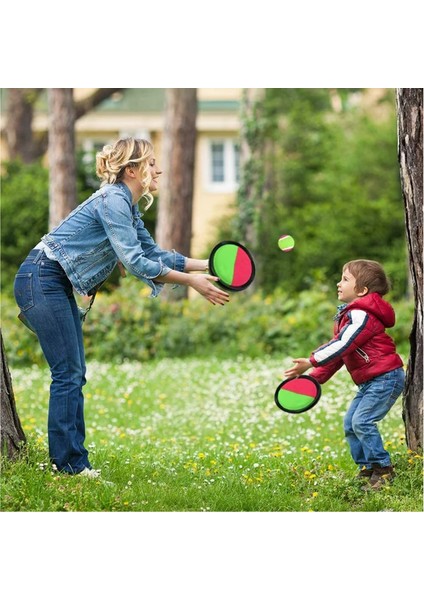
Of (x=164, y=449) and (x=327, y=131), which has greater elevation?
(x=327, y=131)

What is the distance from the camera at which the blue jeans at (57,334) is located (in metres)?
5.06

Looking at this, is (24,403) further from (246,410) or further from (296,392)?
(296,392)

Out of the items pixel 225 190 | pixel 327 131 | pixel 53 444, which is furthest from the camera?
pixel 225 190

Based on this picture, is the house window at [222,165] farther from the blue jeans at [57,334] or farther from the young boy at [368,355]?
the blue jeans at [57,334]

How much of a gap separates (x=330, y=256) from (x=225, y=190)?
19.5ft

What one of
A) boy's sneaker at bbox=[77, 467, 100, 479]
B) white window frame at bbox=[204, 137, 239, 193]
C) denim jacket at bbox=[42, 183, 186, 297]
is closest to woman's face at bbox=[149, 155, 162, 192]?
denim jacket at bbox=[42, 183, 186, 297]

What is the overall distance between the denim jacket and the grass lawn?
1.16 metres

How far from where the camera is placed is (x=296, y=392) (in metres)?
5.30

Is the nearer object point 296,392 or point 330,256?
point 296,392

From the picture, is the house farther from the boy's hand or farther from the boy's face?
the boy's hand

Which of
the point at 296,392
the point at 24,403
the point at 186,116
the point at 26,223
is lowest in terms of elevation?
the point at 24,403

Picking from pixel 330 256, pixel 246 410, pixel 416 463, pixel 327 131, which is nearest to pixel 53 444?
pixel 416 463
